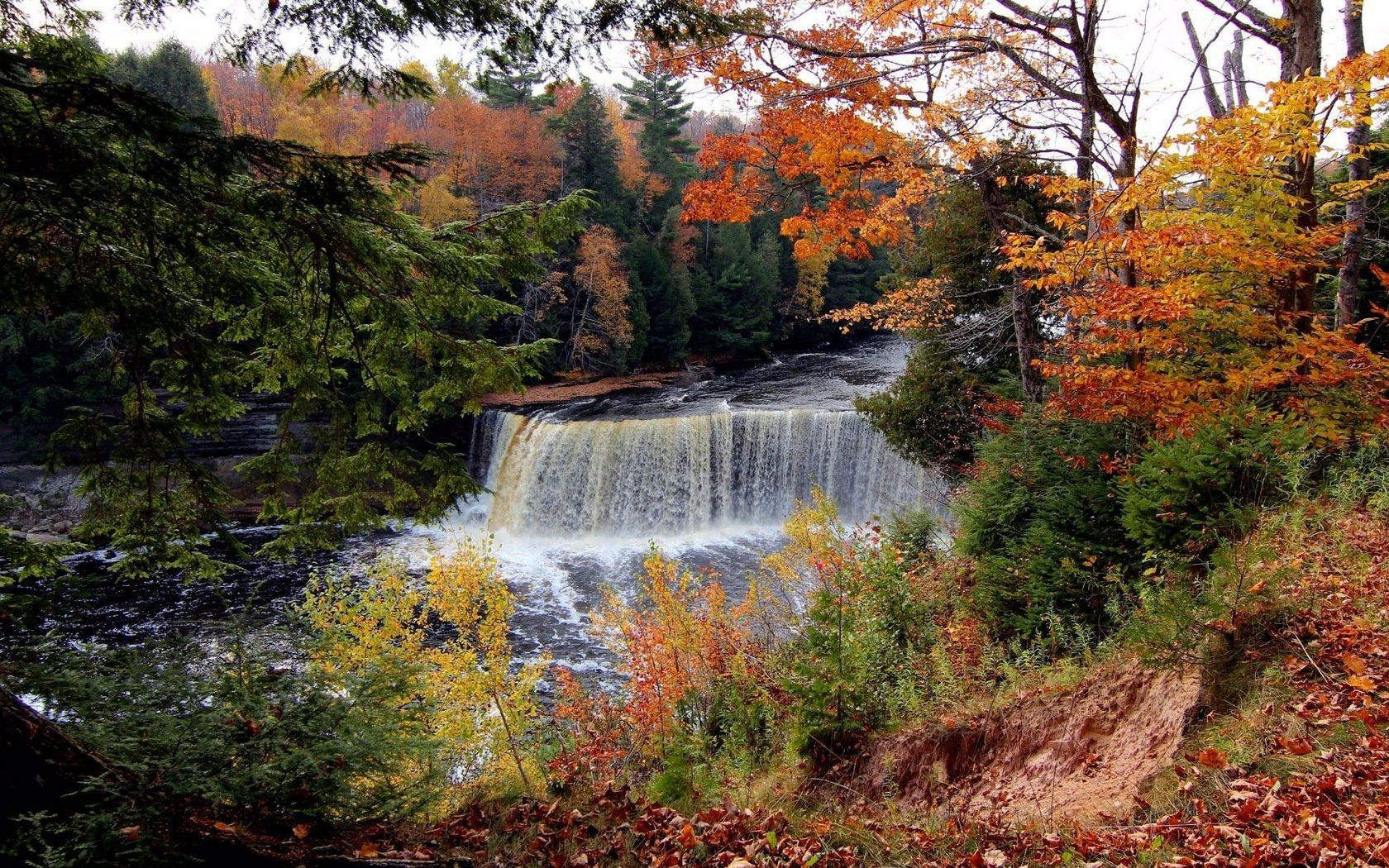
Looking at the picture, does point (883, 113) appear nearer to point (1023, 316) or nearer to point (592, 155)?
point (1023, 316)

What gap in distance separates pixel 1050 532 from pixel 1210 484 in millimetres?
1319

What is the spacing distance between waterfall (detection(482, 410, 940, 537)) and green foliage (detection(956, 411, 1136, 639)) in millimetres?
11513

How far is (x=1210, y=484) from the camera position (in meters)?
5.05

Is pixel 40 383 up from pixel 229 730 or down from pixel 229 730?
up

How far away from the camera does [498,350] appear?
167 inches

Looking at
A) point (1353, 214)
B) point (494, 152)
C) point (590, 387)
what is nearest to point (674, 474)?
point (590, 387)

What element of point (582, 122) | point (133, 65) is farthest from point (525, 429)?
point (133, 65)

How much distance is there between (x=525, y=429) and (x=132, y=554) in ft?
54.4

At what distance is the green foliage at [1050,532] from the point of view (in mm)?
5797

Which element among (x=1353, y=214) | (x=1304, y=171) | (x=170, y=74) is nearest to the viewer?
(x=1304, y=171)

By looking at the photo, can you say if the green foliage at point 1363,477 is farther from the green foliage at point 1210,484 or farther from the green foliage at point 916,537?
the green foliage at point 916,537

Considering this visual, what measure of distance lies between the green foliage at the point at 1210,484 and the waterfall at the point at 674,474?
13.5 metres

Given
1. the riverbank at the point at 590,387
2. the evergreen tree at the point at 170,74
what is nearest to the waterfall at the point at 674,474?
the riverbank at the point at 590,387

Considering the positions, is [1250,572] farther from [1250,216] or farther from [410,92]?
[410,92]
